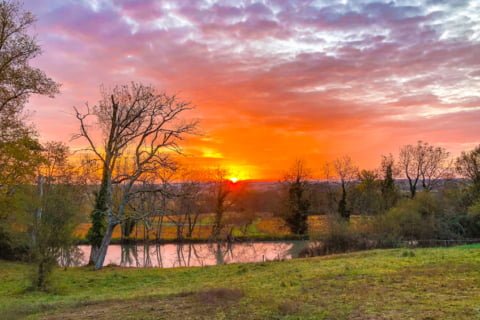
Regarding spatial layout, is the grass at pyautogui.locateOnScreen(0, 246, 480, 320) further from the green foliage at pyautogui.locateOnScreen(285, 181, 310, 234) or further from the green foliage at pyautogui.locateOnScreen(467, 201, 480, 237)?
the green foliage at pyautogui.locateOnScreen(285, 181, 310, 234)

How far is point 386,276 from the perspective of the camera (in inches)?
485

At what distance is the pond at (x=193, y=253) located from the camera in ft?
117

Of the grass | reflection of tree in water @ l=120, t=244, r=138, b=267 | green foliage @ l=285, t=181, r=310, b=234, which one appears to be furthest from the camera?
green foliage @ l=285, t=181, r=310, b=234

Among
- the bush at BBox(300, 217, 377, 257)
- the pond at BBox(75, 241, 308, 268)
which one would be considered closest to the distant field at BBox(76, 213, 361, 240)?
the pond at BBox(75, 241, 308, 268)

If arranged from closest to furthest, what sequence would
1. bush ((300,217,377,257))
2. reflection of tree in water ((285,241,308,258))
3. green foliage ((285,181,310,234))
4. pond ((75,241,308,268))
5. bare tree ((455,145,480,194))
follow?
bush ((300,217,377,257)) → reflection of tree in water ((285,241,308,258)) → pond ((75,241,308,268)) → bare tree ((455,145,480,194)) → green foliage ((285,181,310,234))

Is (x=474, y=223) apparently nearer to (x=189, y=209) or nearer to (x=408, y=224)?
(x=408, y=224)

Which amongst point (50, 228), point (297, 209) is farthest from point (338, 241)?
point (297, 209)

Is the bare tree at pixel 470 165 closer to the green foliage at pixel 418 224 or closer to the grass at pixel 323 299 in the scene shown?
the green foliage at pixel 418 224

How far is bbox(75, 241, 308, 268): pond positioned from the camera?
35812 mm

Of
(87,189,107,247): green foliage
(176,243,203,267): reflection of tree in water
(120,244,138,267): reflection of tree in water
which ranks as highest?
(87,189,107,247): green foliage

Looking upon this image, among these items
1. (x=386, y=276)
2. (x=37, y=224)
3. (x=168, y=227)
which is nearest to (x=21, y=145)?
(x=37, y=224)

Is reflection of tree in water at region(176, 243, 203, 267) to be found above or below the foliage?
below

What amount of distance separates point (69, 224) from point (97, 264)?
10223 millimetres

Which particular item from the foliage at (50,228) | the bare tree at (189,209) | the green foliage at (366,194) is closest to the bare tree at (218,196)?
the bare tree at (189,209)
